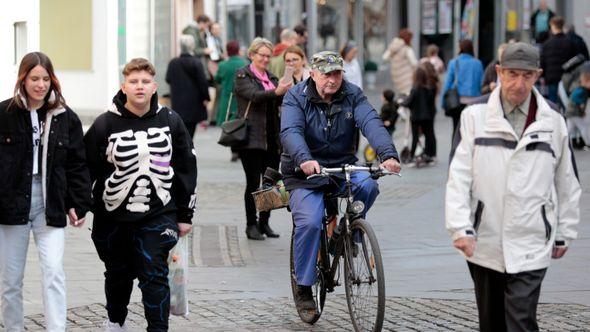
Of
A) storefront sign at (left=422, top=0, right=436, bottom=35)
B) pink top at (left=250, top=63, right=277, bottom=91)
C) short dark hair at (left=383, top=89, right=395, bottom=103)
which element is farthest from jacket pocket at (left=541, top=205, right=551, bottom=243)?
storefront sign at (left=422, top=0, right=436, bottom=35)

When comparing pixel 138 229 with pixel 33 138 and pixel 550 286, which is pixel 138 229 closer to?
pixel 33 138

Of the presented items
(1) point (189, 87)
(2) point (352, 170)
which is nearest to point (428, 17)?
(1) point (189, 87)

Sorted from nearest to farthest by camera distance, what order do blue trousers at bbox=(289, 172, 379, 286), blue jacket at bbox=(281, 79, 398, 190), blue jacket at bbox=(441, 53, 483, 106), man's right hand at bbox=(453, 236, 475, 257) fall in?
1. man's right hand at bbox=(453, 236, 475, 257)
2. blue trousers at bbox=(289, 172, 379, 286)
3. blue jacket at bbox=(281, 79, 398, 190)
4. blue jacket at bbox=(441, 53, 483, 106)

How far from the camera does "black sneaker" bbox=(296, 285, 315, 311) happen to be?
29.1 ft

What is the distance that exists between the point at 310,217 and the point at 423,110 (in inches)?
441

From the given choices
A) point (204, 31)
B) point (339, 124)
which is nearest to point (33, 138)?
point (339, 124)

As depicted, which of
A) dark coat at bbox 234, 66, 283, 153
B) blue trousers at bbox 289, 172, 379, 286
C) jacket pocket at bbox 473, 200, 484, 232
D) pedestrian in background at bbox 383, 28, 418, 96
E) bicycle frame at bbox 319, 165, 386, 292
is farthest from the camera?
pedestrian in background at bbox 383, 28, 418, 96

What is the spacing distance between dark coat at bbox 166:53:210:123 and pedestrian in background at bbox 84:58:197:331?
10.7m

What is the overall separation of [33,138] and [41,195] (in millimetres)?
311

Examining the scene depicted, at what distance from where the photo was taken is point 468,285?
34.3 feet

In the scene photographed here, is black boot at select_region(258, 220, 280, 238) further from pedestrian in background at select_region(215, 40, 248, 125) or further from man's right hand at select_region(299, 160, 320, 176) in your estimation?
pedestrian in background at select_region(215, 40, 248, 125)

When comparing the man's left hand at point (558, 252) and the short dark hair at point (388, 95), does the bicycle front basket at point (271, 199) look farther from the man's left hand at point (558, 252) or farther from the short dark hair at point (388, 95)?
the short dark hair at point (388, 95)

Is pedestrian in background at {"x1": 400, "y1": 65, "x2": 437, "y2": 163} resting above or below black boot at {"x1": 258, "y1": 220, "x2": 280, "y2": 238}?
above

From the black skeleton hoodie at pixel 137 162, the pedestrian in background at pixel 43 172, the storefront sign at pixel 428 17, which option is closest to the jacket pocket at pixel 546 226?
the black skeleton hoodie at pixel 137 162
